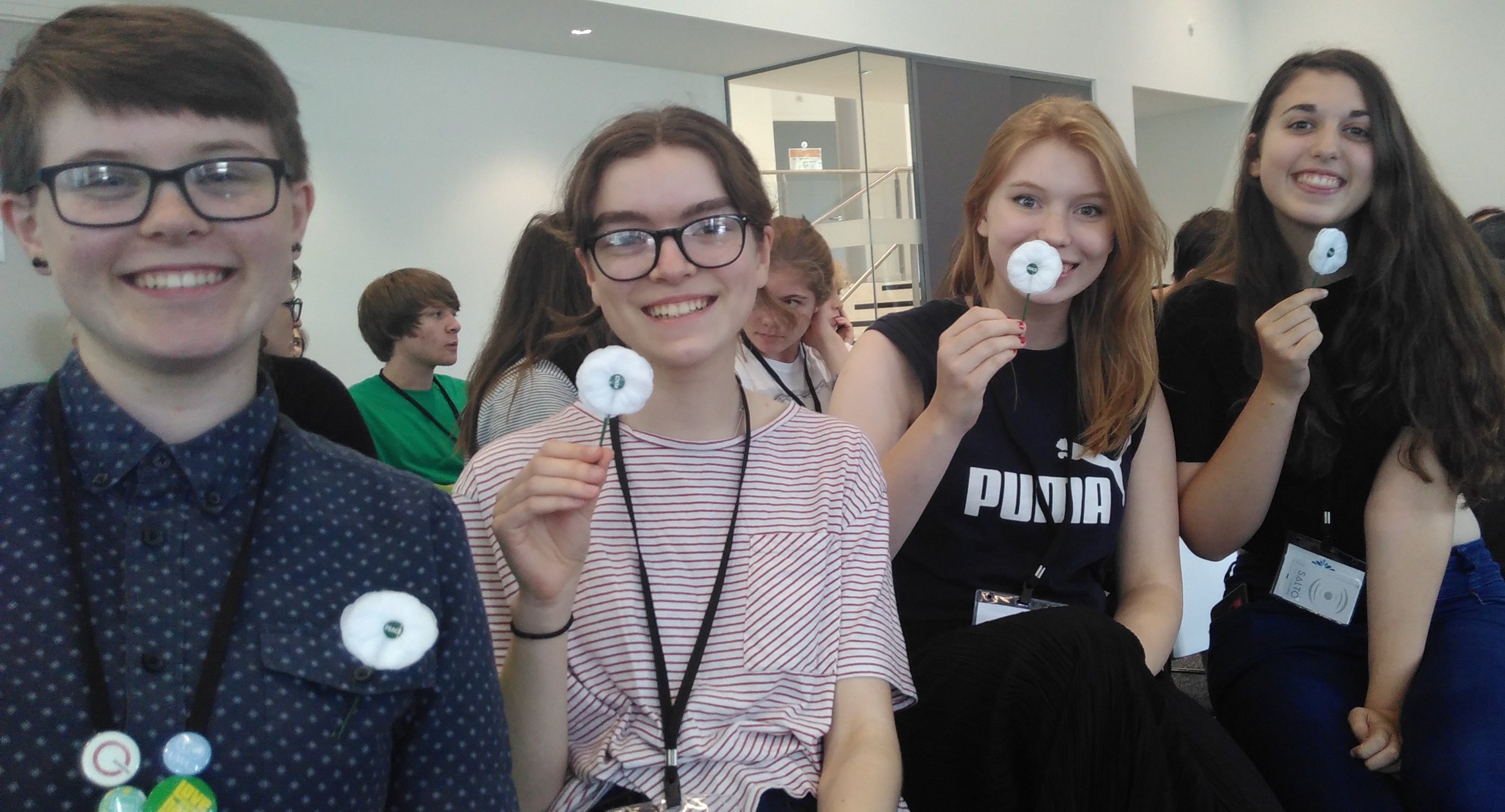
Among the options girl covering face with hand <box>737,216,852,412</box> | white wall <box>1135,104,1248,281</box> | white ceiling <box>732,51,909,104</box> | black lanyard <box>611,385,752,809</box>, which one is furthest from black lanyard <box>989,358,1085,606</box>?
white wall <box>1135,104,1248,281</box>

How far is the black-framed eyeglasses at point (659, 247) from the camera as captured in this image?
149 cm

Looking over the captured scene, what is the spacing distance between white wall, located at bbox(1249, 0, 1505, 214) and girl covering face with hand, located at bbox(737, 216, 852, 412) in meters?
8.66

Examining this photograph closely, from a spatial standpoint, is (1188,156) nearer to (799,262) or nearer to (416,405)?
(799,262)

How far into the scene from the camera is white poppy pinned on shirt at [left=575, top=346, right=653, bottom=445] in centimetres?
129

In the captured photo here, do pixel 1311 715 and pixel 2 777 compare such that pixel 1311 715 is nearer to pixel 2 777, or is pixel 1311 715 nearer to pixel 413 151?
pixel 2 777

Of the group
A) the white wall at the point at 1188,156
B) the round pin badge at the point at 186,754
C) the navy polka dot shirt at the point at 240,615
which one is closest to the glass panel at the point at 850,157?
the white wall at the point at 1188,156

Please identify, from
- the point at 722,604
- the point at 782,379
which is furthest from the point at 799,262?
the point at 722,604

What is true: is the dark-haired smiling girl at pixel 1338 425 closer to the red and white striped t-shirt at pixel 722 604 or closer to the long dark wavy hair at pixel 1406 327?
the long dark wavy hair at pixel 1406 327

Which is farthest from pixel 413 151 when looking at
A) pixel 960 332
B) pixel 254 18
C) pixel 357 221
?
pixel 960 332

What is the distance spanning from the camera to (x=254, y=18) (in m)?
5.88

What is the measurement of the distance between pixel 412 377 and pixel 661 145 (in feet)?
9.06

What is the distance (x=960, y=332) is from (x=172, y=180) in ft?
3.90

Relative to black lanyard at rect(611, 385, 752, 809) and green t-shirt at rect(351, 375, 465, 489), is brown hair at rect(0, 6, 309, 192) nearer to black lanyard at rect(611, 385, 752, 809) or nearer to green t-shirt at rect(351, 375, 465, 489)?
black lanyard at rect(611, 385, 752, 809)

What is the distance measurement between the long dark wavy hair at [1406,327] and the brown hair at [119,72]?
1873mm
